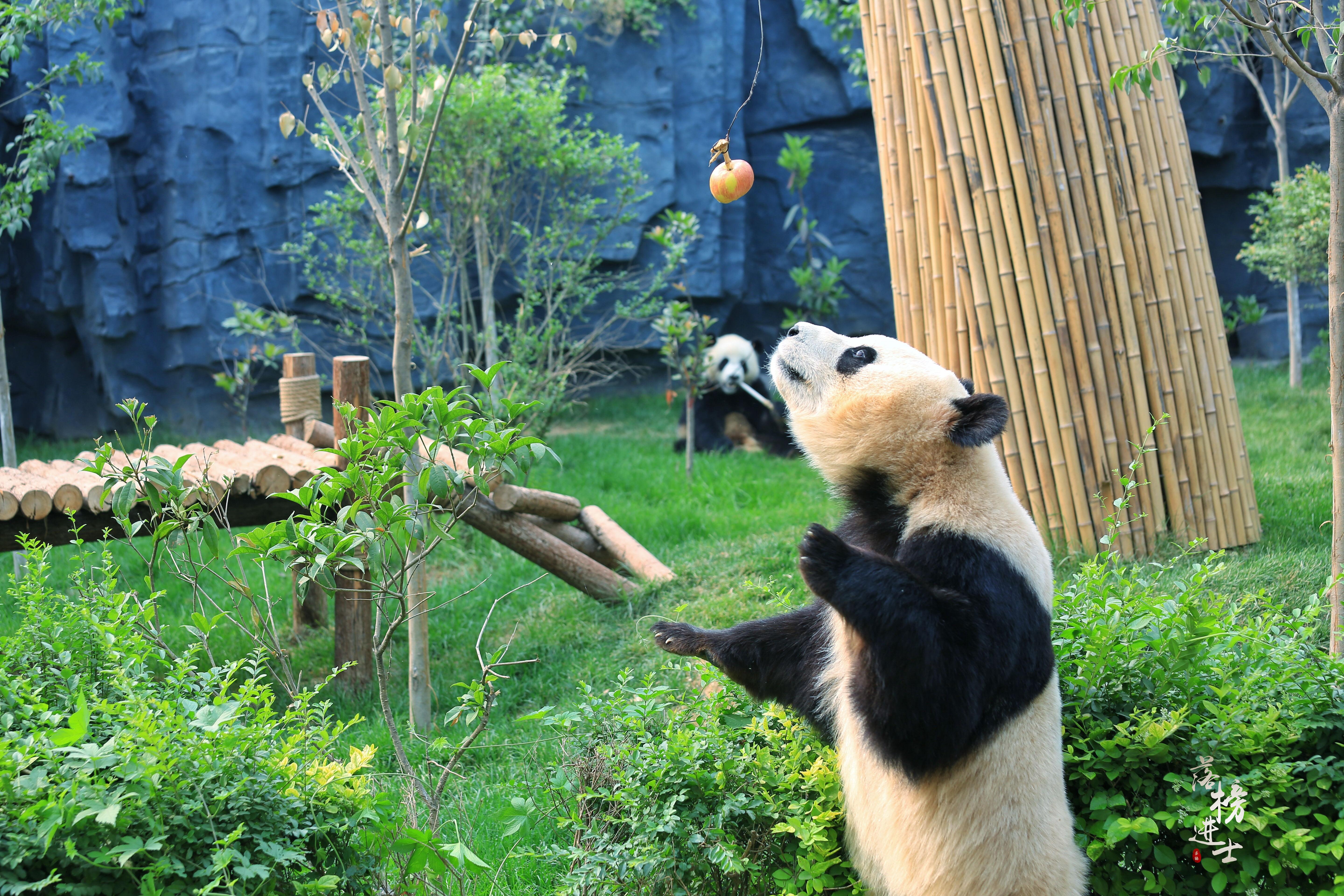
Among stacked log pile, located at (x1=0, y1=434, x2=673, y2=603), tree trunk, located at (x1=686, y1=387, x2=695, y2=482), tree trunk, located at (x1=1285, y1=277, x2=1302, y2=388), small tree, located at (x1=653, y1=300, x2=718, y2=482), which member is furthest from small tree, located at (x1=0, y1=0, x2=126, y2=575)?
tree trunk, located at (x1=1285, y1=277, x2=1302, y2=388)

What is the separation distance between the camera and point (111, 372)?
952 cm

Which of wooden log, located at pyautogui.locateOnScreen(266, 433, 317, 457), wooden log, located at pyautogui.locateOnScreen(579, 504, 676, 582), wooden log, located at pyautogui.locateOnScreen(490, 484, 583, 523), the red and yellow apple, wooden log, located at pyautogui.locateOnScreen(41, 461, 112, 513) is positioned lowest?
wooden log, located at pyautogui.locateOnScreen(579, 504, 676, 582)

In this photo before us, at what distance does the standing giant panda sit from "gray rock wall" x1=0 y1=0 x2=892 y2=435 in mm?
7748

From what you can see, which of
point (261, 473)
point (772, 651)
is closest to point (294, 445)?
point (261, 473)

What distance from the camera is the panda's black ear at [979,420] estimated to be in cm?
196

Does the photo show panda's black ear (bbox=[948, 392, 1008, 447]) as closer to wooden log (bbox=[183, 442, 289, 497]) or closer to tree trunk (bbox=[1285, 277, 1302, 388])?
wooden log (bbox=[183, 442, 289, 497])

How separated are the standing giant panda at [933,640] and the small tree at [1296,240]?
24.1 ft

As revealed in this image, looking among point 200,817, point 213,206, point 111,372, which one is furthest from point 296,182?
point 200,817

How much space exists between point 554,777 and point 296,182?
8.57 metres

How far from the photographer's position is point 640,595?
15.3 feet

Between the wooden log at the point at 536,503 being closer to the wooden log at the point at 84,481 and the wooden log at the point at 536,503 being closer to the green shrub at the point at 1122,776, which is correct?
the wooden log at the point at 84,481

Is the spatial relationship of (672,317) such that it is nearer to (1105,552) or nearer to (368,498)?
(1105,552)

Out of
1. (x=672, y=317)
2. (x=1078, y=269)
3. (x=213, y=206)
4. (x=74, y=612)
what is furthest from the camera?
(x=213, y=206)

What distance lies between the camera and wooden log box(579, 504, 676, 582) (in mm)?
4754
